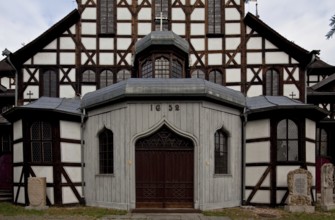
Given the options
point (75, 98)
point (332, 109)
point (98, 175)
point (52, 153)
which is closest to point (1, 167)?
point (75, 98)

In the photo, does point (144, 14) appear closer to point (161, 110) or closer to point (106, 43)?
point (106, 43)

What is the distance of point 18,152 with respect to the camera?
15148 mm

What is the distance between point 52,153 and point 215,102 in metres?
6.63

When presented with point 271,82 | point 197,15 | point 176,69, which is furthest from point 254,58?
point 176,69

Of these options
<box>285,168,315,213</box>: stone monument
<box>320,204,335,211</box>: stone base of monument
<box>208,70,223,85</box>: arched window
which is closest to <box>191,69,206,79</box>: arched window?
<box>208,70,223,85</box>: arched window

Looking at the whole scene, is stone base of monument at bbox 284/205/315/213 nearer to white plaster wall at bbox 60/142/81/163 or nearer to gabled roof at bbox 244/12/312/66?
gabled roof at bbox 244/12/312/66

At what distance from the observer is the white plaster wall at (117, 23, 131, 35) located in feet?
62.7

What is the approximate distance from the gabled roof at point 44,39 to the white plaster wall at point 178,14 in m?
4.90

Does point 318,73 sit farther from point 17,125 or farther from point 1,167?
point 1,167

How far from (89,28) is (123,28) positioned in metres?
1.73

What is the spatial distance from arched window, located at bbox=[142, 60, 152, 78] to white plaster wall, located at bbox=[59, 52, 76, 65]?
3.98m

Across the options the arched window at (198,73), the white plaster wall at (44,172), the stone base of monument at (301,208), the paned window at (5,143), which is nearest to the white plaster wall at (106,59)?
the arched window at (198,73)

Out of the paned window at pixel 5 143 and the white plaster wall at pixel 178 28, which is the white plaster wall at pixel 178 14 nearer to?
the white plaster wall at pixel 178 28

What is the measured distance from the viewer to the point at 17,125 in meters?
15.3
